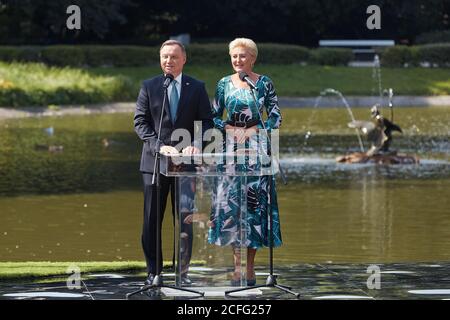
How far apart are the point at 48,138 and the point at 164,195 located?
1931cm

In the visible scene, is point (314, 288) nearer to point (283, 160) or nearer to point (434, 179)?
point (434, 179)

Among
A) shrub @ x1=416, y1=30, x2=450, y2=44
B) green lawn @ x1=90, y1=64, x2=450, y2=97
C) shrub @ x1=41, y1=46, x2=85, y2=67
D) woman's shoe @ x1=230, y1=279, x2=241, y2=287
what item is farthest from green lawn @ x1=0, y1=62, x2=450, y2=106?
woman's shoe @ x1=230, y1=279, x2=241, y2=287

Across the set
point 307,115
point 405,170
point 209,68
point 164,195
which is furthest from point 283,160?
point 209,68

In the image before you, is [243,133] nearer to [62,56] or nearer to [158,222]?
[158,222]

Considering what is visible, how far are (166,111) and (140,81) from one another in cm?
3735

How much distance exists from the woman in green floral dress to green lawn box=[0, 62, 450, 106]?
2805cm

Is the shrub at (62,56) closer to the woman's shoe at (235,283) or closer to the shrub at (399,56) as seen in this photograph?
the shrub at (399,56)

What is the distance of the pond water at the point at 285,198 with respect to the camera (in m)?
15.1

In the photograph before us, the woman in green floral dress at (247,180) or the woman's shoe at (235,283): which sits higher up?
the woman in green floral dress at (247,180)

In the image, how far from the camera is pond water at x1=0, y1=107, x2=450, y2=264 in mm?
15102

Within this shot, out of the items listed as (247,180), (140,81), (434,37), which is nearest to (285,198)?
(247,180)

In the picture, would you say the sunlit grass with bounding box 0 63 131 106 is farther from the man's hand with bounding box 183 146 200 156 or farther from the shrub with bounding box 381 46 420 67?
the man's hand with bounding box 183 146 200 156

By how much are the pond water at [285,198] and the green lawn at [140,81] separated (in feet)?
22.0

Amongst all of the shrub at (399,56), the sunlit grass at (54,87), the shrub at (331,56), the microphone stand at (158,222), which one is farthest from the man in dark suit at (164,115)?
the shrub at (399,56)
